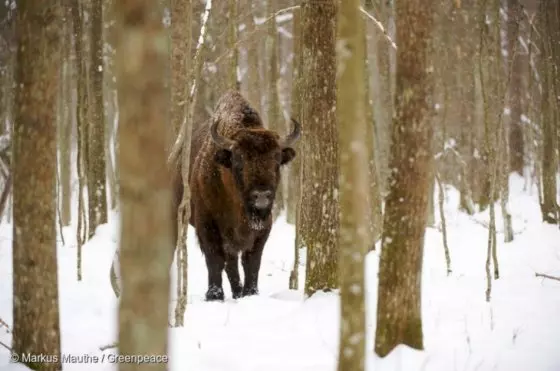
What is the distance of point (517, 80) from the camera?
19062mm

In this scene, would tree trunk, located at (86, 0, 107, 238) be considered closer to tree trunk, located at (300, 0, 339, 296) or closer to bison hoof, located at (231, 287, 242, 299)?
bison hoof, located at (231, 287, 242, 299)

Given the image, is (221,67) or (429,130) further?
(221,67)

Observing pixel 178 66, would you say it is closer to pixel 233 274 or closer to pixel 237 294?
pixel 233 274

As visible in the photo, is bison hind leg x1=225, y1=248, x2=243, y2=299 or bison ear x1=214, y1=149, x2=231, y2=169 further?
bison hind leg x1=225, y1=248, x2=243, y2=299

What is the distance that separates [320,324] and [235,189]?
108 inches

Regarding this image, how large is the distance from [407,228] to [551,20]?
1109 centimetres

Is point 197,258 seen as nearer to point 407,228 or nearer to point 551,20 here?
point 407,228

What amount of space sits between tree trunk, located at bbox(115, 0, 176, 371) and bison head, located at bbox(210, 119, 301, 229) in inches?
174

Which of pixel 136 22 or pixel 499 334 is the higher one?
pixel 136 22

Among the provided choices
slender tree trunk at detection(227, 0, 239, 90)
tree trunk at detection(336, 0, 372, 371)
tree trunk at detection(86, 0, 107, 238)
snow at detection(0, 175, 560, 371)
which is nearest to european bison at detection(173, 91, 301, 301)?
snow at detection(0, 175, 560, 371)

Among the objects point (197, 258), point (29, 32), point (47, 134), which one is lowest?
point (197, 258)

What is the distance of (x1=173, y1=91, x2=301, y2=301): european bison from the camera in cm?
686

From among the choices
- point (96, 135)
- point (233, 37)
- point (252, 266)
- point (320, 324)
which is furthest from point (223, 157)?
point (96, 135)

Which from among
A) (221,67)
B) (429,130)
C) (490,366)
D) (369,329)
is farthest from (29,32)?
(221,67)
